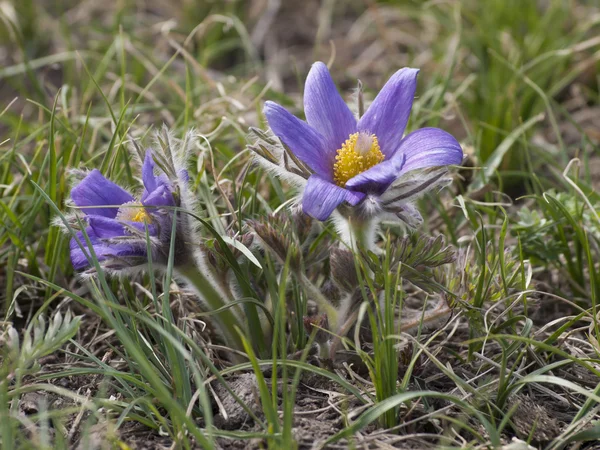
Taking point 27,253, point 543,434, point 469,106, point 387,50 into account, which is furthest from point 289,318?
point 387,50

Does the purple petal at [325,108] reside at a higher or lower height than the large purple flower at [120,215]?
higher

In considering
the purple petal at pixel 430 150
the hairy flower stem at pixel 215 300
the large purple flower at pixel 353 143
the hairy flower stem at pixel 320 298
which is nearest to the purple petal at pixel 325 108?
the large purple flower at pixel 353 143

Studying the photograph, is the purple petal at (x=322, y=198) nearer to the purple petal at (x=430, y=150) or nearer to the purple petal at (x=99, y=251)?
the purple petal at (x=430, y=150)

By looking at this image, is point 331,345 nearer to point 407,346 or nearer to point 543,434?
point 407,346

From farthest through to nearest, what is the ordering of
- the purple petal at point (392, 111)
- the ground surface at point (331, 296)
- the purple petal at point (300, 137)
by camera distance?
the purple petal at point (392, 111), the purple petal at point (300, 137), the ground surface at point (331, 296)

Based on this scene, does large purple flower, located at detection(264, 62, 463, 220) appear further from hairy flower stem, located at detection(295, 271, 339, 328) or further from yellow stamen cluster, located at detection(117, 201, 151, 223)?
yellow stamen cluster, located at detection(117, 201, 151, 223)

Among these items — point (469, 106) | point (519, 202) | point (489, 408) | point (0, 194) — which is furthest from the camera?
point (469, 106)

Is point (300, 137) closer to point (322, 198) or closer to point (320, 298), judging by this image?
point (322, 198)
